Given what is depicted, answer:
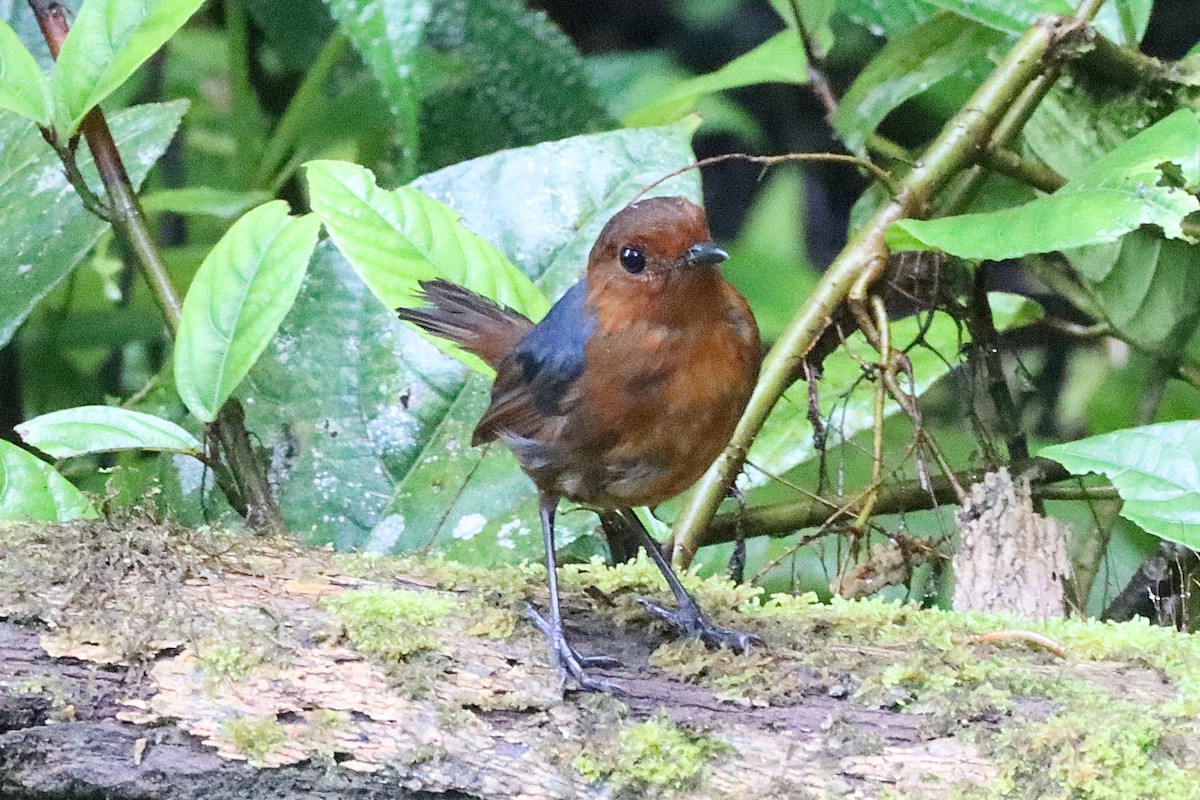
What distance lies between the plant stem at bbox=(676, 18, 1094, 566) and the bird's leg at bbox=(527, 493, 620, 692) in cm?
47

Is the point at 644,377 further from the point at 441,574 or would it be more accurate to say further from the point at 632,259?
the point at 441,574

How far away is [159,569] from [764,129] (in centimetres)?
513

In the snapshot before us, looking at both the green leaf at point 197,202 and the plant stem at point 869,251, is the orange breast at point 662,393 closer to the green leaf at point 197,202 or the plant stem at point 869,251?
the plant stem at point 869,251

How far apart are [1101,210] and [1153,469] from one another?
408 millimetres

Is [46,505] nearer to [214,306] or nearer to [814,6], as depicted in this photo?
[214,306]

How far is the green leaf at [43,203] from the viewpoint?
7.70 feet

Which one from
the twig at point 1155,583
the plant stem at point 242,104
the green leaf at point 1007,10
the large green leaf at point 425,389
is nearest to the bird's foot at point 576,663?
the large green leaf at point 425,389

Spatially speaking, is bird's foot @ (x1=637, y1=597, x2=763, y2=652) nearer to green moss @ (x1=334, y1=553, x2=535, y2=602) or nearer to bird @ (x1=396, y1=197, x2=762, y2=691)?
bird @ (x1=396, y1=197, x2=762, y2=691)

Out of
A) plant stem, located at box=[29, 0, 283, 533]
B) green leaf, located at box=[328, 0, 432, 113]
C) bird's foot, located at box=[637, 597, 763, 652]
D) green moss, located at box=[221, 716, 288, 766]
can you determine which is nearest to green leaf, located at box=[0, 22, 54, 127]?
plant stem, located at box=[29, 0, 283, 533]

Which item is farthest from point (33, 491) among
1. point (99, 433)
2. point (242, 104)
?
point (242, 104)

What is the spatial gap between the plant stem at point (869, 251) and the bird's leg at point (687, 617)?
24 centimetres

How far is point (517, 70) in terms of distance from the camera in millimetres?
3260

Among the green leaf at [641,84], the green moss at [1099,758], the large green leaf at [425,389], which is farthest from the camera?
the green leaf at [641,84]

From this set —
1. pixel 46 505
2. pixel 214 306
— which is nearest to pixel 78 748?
pixel 46 505
